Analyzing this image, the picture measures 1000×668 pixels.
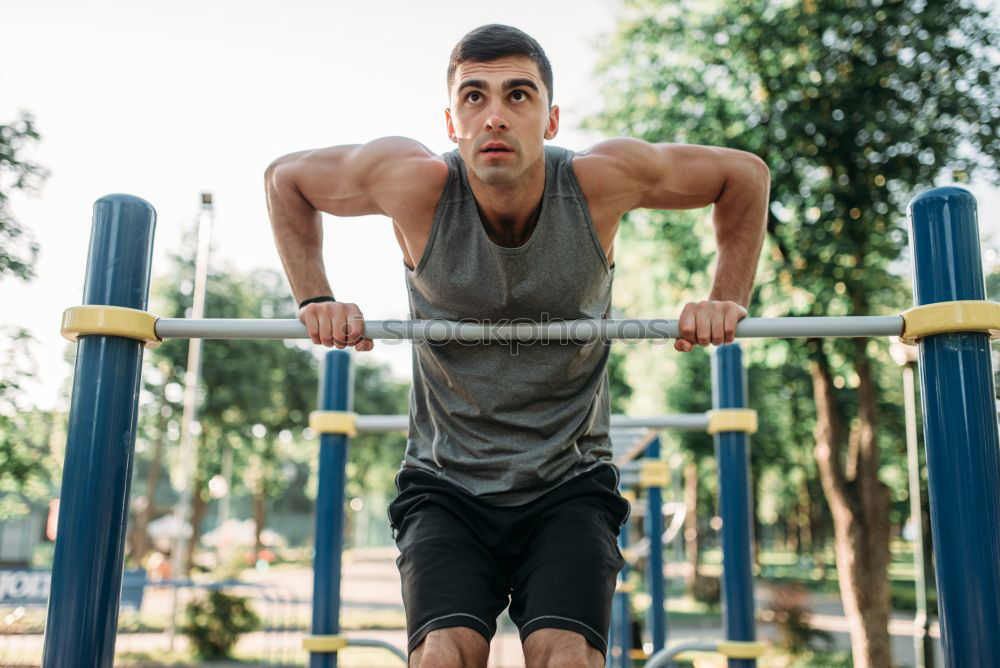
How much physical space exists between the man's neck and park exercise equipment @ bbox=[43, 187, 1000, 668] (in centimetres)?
24

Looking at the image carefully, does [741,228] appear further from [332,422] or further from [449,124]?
[332,422]

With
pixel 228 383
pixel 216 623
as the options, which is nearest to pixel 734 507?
pixel 216 623

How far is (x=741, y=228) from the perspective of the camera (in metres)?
2.21

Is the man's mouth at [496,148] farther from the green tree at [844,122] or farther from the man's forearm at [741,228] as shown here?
the green tree at [844,122]

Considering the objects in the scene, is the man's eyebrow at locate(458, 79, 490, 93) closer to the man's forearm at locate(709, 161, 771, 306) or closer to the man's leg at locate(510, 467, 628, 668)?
the man's forearm at locate(709, 161, 771, 306)

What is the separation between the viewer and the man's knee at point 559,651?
1.67 meters

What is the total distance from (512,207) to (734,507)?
6.45 ft

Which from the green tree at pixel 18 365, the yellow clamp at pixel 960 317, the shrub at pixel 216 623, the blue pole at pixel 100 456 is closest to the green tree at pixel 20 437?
the green tree at pixel 18 365

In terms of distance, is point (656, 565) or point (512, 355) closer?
point (512, 355)

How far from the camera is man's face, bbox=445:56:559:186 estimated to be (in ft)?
6.34

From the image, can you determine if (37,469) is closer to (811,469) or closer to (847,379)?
(847,379)

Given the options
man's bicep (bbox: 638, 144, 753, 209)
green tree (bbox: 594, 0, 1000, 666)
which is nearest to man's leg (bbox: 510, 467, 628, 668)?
man's bicep (bbox: 638, 144, 753, 209)

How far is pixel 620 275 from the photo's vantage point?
10.6 meters

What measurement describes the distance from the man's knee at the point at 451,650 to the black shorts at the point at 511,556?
2 cm
